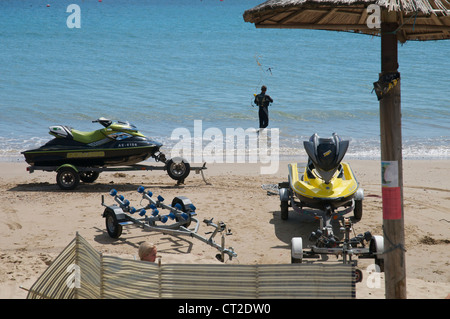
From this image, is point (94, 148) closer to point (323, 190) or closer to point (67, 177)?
point (67, 177)

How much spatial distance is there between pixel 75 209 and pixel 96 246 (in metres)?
2.23

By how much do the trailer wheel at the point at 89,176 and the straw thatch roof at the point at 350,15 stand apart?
757 centimetres

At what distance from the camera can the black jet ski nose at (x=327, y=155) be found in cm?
908

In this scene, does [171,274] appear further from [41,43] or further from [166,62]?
[41,43]

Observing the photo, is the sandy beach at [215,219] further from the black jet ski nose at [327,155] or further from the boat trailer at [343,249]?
the black jet ski nose at [327,155]

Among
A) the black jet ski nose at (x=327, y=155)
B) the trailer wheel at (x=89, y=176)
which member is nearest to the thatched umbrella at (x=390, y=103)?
the black jet ski nose at (x=327, y=155)

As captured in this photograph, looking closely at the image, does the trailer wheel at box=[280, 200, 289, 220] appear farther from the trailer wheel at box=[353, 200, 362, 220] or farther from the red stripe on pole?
the red stripe on pole

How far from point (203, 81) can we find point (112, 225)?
85.6ft

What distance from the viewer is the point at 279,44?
45438 mm

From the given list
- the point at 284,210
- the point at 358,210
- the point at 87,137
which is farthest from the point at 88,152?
the point at 358,210

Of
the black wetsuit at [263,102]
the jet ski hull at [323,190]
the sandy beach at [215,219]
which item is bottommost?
the sandy beach at [215,219]

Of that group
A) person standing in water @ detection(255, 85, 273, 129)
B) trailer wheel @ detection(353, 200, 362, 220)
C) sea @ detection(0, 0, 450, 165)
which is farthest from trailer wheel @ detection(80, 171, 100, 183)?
person standing in water @ detection(255, 85, 273, 129)

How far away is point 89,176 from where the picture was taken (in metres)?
12.9

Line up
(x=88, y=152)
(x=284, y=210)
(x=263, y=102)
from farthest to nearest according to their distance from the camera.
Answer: (x=263, y=102)
(x=88, y=152)
(x=284, y=210)
